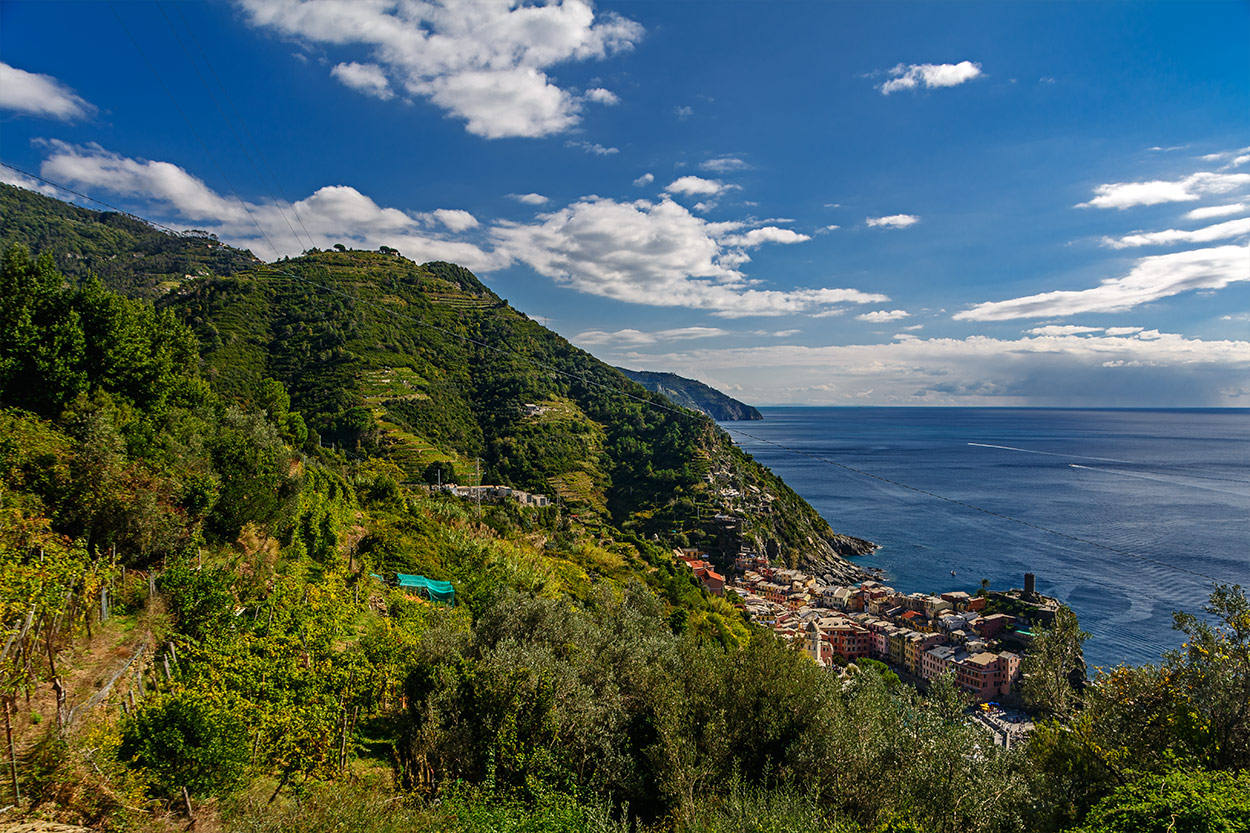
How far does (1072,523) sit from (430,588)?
7309 centimetres

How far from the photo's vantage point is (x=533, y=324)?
11694 centimetres

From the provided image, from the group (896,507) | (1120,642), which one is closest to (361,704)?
(1120,642)

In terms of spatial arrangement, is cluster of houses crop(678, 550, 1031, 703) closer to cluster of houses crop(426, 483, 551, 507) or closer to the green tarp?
cluster of houses crop(426, 483, 551, 507)

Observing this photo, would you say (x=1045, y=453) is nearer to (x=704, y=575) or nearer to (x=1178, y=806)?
(x=704, y=575)

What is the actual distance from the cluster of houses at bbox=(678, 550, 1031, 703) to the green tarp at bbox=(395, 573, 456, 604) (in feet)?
Answer: 77.7

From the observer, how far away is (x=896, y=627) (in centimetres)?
4394

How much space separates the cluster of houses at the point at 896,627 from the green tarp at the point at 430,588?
23.7m

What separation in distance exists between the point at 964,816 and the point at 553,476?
61.6 m

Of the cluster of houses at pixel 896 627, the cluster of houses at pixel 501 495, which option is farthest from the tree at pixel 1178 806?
the cluster of houses at pixel 501 495

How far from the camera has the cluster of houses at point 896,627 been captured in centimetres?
3703

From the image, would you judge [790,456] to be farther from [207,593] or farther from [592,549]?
[207,593]

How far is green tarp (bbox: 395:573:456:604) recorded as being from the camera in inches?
723

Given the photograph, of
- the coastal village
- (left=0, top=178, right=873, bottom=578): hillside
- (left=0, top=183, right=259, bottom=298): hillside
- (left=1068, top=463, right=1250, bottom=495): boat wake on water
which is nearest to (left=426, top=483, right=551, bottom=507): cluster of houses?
the coastal village

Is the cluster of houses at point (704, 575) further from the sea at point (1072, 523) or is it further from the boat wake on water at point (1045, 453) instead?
the boat wake on water at point (1045, 453)
